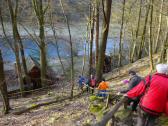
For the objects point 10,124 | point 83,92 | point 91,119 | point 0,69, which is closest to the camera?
point 91,119

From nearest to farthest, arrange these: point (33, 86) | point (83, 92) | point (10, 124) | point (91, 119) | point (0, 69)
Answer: point (91, 119), point (10, 124), point (0, 69), point (83, 92), point (33, 86)

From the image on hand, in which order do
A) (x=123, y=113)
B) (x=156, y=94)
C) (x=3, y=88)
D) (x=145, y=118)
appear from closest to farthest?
(x=156, y=94) → (x=145, y=118) → (x=123, y=113) → (x=3, y=88)

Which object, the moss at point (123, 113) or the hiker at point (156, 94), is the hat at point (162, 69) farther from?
the moss at point (123, 113)

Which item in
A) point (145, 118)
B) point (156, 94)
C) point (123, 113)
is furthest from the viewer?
point (123, 113)

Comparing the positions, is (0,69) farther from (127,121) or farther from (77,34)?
(77,34)

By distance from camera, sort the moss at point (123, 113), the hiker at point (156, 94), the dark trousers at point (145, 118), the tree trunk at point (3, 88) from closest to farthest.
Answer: the hiker at point (156, 94) < the dark trousers at point (145, 118) < the moss at point (123, 113) < the tree trunk at point (3, 88)

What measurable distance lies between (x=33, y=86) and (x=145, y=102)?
2437 centimetres

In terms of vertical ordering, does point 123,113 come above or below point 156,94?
below

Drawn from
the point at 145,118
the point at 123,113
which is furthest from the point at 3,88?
the point at 145,118

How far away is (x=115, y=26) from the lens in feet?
165

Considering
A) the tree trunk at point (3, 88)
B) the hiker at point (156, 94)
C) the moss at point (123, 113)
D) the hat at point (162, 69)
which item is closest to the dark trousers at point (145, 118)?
the hiker at point (156, 94)

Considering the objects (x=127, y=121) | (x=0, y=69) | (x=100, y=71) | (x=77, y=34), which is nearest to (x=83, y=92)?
(x=100, y=71)

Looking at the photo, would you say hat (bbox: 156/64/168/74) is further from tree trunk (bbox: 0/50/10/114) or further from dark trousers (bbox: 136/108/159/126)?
tree trunk (bbox: 0/50/10/114)

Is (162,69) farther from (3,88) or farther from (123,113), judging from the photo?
(3,88)
